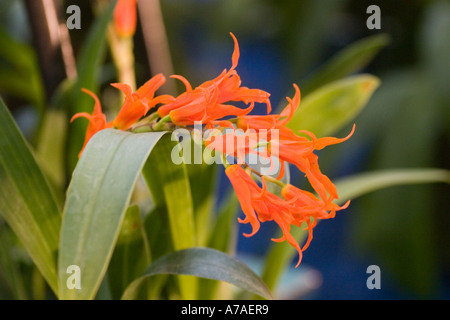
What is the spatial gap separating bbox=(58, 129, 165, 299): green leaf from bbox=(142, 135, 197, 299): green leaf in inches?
2.1

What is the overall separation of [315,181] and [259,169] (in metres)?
0.05

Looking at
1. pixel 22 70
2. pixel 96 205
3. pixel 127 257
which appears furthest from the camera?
pixel 22 70

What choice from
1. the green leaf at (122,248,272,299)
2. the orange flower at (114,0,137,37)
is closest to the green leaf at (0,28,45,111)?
the orange flower at (114,0,137,37)

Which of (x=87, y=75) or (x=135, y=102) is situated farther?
(x=87, y=75)

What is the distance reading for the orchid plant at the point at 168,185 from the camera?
24 centimetres

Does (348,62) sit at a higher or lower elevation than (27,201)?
higher

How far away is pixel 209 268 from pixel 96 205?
0.32ft

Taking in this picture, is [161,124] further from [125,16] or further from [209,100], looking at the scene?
[125,16]

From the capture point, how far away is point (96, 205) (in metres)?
0.24

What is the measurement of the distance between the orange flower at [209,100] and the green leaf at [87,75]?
0.16 m

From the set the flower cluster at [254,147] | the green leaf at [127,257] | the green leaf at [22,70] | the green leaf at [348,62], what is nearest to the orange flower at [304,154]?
the flower cluster at [254,147]

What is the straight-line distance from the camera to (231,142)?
260 millimetres

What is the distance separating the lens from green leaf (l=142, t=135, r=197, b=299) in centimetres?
31

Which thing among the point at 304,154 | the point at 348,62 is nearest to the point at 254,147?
the point at 304,154
